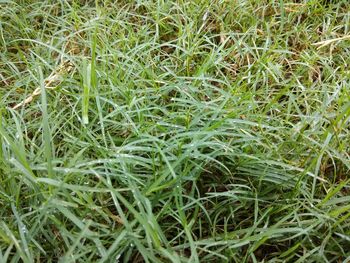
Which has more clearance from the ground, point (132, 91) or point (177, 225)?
point (132, 91)

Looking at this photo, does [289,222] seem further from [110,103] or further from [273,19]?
[273,19]

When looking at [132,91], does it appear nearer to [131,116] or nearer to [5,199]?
[131,116]

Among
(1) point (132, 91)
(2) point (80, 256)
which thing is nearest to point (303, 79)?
(1) point (132, 91)

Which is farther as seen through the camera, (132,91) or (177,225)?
(132,91)

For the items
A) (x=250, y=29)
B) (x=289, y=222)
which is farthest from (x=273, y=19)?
(x=289, y=222)

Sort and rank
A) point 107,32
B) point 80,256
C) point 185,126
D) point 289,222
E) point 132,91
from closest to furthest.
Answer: point 80,256 → point 289,222 → point 185,126 → point 132,91 → point 107,32

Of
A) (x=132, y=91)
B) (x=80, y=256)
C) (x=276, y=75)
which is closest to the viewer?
(x=80, y=256)
